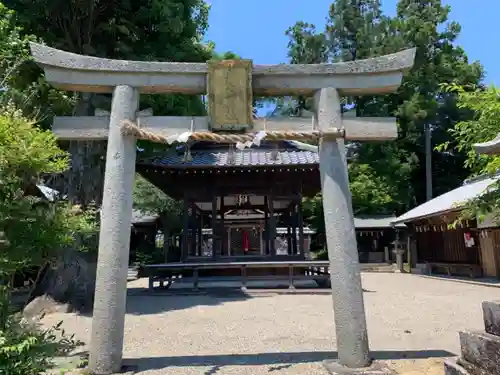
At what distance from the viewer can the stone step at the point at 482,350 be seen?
10.6 feet

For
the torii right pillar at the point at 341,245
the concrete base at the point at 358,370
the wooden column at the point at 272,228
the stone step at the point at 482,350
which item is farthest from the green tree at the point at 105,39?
the stone step at the point at 482,350

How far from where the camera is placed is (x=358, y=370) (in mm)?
4223

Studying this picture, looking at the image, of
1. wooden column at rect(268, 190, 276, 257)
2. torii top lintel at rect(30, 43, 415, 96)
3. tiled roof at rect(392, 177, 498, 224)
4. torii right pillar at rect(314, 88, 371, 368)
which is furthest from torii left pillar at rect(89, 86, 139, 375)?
tiled roof at rect(392, 177, 498, 224)

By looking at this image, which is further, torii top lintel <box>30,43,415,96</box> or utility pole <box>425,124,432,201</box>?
utility pole <box>425,124,432,201</box>

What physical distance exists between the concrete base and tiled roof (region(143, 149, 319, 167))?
7.97 meters

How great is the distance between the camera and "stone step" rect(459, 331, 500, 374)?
324cm

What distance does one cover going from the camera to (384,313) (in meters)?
8.73

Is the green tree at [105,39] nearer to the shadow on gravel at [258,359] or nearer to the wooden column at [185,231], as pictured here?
the wooden column at [185,231]

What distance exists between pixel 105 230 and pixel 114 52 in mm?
7201

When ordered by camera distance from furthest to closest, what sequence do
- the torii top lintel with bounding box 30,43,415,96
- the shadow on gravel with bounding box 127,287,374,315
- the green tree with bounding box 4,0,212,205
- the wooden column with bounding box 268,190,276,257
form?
1. the wooden column with bounding box 268,190,276,257
2. the shadow on gravel with bounding box 127,287,374,315
3. the green tree with bounding box 4,0,212,205
4. the torii top lintel with bounding box 30,43,415,96

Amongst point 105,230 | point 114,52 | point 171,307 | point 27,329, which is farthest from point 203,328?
point 114,52

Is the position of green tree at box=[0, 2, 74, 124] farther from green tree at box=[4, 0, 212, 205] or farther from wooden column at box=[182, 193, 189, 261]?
wooden column at box=[182, 193, 189, 261]

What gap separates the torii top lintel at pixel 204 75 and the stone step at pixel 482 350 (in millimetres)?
2858

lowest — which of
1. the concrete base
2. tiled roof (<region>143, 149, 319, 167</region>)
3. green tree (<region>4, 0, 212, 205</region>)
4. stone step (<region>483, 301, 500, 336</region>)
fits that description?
the concrete base
